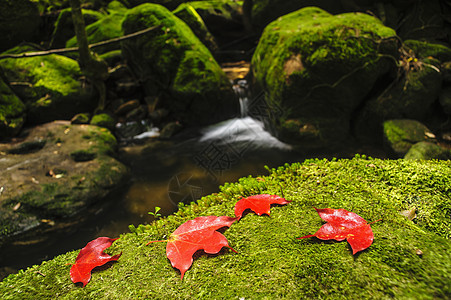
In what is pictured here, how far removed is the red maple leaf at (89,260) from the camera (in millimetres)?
1216

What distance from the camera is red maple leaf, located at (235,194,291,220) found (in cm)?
149

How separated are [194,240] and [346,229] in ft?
2.81

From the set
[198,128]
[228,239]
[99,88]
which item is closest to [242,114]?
[198,128]

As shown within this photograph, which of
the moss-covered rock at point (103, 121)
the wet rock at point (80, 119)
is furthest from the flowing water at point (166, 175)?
the wet rock at point (80, 119)

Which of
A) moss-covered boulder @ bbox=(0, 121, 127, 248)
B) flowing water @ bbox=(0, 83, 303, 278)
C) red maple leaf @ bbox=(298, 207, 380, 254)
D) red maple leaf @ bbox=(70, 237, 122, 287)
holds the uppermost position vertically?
red maple leaf @ bbox=(298, 207, 380, 254)

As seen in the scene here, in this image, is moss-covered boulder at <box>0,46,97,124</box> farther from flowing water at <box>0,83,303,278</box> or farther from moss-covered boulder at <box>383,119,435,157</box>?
moss-covered boulder at <box>383,119,435,157</box>

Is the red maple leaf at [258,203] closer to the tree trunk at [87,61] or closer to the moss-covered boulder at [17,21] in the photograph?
the tree trunk at [87,61]

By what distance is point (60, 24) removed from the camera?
10.7 metres

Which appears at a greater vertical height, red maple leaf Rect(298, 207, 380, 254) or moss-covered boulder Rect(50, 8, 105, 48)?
moss-covered boulder Rect(50, 8, 105, 48)

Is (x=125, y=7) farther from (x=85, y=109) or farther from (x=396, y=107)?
(x=396, y=107)

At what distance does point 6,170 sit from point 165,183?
3258 mm

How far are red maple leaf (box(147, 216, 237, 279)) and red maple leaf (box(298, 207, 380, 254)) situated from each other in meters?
0.49

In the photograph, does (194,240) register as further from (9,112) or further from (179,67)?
(179,67)

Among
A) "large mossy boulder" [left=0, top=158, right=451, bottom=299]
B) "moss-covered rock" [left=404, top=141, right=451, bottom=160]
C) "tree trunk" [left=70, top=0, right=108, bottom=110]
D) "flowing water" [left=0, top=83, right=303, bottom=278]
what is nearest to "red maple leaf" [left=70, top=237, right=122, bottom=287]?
"large mossy boulder" [left=0, top=158, right=451, bottom=299]
